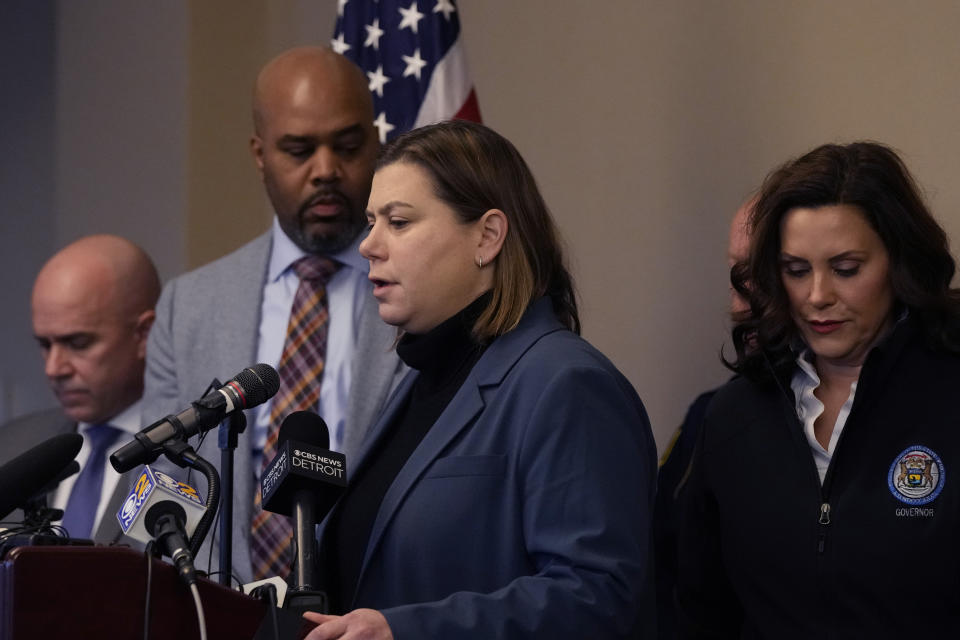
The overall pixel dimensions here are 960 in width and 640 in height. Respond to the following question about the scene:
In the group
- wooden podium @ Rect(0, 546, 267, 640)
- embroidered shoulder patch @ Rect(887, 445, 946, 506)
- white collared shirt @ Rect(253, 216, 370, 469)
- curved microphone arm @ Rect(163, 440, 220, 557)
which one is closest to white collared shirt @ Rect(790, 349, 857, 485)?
embroidered shoulder patch @ Rect(887, 445, 946, 506)

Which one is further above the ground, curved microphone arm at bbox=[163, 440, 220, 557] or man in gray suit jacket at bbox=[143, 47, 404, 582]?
man in gray suit jacket at bbox=[143, 47, 404, 582]

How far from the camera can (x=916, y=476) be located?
263cm

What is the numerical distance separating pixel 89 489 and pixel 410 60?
1.66 metres

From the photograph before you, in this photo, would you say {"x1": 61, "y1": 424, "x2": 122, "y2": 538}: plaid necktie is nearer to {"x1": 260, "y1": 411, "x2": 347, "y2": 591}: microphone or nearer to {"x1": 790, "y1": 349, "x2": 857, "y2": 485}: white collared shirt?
{"x1": 260, "y1": 411, "x2": 347, "y2": 591}: microphone

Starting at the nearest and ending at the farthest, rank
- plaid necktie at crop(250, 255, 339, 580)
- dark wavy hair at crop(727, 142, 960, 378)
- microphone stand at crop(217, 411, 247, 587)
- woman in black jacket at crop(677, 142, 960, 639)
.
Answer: microphone stand at crop(217, 411, 247, 587)
woman in black jacket at crop(677, 142, 960, 639)
dark wavy hair at crop(727, 142, 960, 378)
plaid necktie at crop(250, 255, 339, 580)

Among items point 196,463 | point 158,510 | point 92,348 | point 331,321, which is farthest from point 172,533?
point 92,348

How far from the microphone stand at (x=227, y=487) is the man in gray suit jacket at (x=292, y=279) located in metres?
0.98

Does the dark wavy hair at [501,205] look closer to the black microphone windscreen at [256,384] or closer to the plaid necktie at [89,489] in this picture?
the black microphone windscreen at [256,384]

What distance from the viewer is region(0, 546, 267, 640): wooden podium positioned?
167 cm

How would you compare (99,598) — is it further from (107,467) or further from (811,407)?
(107,467)

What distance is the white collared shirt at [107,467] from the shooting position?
3.88 m

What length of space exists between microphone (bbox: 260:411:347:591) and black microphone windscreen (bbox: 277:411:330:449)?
0.05m

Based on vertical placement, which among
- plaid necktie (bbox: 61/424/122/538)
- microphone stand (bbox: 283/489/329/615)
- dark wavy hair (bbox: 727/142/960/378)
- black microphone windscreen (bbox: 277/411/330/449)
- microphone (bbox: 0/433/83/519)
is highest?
dark wavy hair (bbox: 727/142/960/378)

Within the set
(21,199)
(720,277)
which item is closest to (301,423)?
(720,277)
